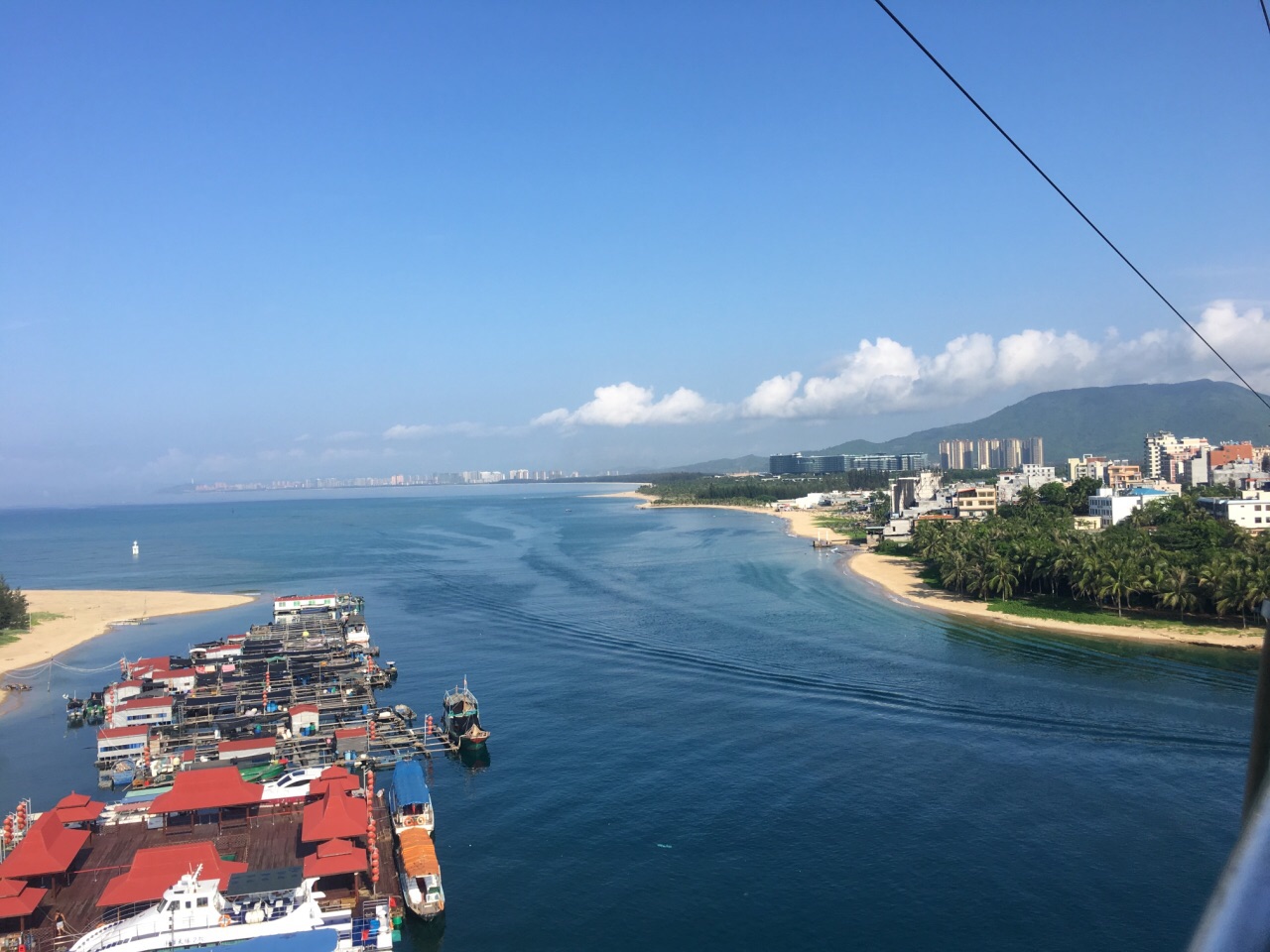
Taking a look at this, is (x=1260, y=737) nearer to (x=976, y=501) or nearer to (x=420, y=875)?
(x=420, y=875)

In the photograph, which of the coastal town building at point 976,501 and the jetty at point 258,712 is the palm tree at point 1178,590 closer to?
the jetty at point 258,712

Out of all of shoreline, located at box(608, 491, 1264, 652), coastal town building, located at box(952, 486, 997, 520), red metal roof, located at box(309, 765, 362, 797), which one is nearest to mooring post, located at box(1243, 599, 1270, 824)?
red metal roof, located at box(309, 765, 362, 797)

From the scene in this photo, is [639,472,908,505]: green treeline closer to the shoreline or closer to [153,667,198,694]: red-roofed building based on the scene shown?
the shoreline

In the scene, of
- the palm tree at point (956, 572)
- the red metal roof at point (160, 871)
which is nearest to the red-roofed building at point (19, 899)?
the red metal roof at point (160, 871)

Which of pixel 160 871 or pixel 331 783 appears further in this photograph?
pixel 331 783

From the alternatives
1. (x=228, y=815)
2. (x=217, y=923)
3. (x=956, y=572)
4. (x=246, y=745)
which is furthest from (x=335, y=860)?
(x=956, y=572)

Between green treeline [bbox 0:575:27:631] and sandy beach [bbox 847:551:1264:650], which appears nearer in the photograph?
sandy beach [bbox 847:551:1264:650]
